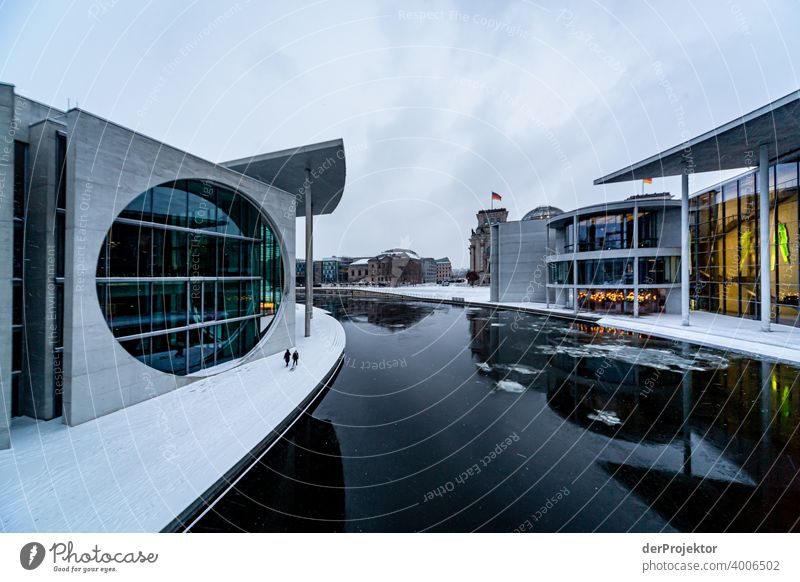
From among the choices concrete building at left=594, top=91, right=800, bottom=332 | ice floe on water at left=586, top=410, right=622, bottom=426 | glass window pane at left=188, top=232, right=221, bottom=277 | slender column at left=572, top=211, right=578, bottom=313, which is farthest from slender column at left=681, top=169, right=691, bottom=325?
glass window pane at left=188, top=232, right=221, bottom=277

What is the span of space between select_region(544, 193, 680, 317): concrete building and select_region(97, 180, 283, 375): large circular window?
30.9m

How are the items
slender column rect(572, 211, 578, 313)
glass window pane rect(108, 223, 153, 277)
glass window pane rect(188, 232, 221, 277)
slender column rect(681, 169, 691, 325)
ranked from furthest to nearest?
slender column rect(572, 211, 578, 313) < slender column rect(681, 169, 691, 325) < glass window pane rect(188, 232, 221, 277) < glass window pane rect(108, 223, 153, 277)

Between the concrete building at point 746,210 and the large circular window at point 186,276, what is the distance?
27.3 metres

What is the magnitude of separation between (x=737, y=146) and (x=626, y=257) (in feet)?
37.2

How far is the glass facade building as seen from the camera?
20.9 m

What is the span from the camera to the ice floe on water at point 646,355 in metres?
13.0

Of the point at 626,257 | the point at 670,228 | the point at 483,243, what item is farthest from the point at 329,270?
the point at 670,228

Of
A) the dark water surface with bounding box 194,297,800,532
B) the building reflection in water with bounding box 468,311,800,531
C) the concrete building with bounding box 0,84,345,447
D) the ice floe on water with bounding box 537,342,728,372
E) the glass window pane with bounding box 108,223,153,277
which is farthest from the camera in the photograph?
the ice floe on water with bounding box 537,342,728,372

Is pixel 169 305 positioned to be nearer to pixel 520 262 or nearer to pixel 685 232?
pixel 685 232

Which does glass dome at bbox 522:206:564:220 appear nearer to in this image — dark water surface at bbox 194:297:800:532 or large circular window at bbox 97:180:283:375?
dark water surface at bbox 194:297:800:532

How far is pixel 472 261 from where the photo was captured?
325 ft

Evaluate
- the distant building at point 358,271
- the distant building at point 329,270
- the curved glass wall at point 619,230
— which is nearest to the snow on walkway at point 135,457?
the curved glass wall at point 619,230

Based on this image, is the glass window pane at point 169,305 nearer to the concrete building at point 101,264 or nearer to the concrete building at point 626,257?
the concrete building at point 101,264

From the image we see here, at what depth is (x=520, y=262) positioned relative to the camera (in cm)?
4150
